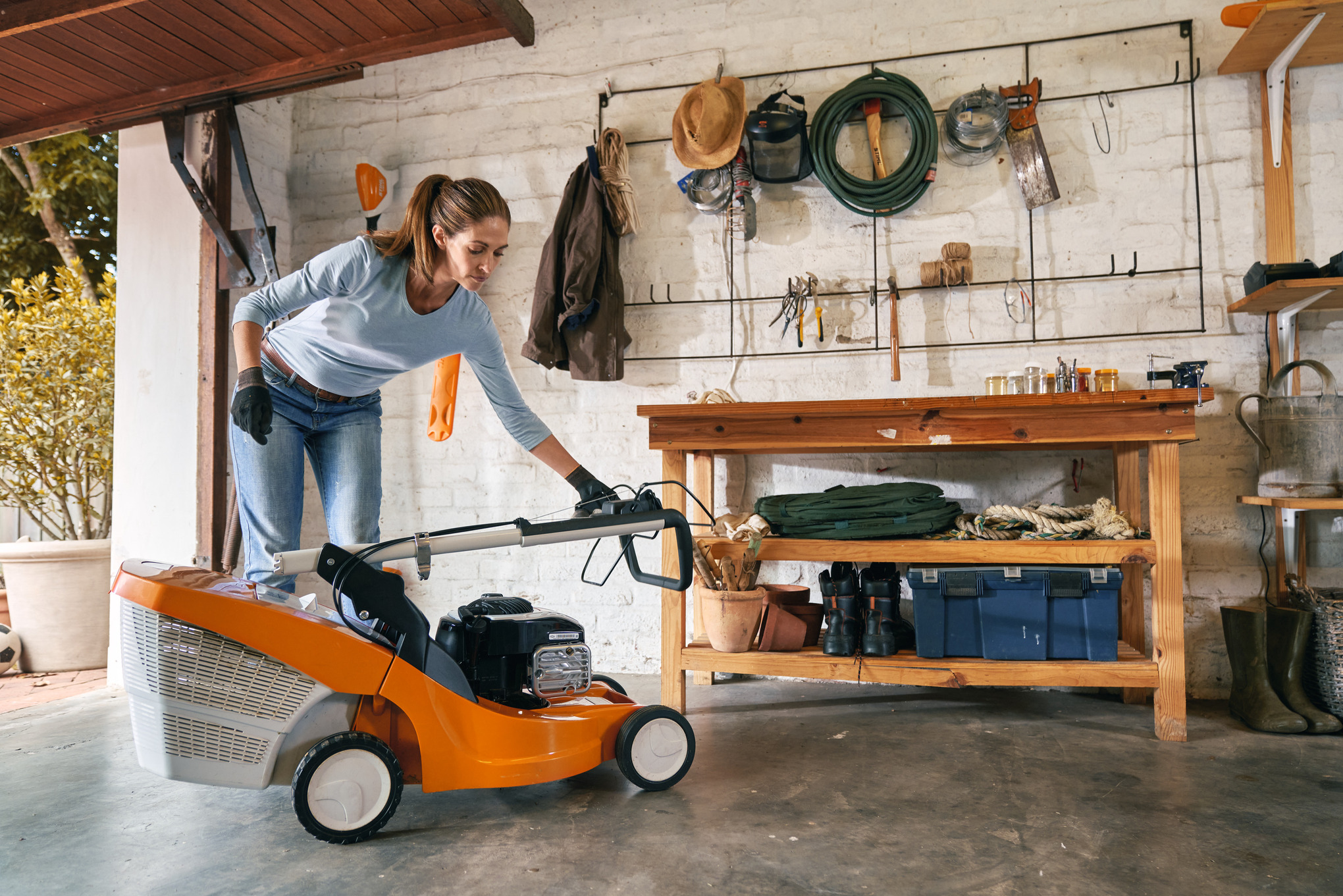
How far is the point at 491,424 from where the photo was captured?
11.7 ft

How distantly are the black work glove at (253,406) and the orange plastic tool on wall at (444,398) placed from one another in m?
1.46

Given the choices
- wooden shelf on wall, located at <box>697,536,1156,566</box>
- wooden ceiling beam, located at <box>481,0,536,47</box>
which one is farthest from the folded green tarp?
wooden ceiling beam, located at <box>481,0,536,47</box>

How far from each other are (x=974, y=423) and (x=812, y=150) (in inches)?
53.6

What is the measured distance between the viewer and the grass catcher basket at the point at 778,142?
10.2 ft

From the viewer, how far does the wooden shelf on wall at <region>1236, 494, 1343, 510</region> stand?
240cm

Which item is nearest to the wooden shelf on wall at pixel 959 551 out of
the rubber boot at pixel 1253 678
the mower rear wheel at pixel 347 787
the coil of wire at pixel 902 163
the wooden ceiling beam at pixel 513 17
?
the rubber boot at pixel 1253 678

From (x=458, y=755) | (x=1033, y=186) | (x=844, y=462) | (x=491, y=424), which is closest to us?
(x=458, y=755)

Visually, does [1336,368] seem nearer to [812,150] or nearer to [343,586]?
[812,150]

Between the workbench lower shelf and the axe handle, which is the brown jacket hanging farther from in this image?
the workbench lower shelf

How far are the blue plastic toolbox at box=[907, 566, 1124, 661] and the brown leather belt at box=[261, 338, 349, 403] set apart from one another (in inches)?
68.8

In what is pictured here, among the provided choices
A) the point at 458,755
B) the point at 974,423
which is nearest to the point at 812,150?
the point at 974,423

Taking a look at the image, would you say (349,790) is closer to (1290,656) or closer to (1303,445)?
(1290,656)

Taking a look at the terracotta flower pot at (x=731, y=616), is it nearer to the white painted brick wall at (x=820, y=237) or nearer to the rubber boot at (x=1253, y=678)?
the white painted brick wall at (x=820, y=237)

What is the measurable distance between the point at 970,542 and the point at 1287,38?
6.44ft
